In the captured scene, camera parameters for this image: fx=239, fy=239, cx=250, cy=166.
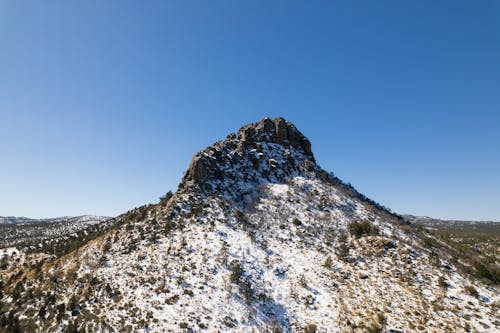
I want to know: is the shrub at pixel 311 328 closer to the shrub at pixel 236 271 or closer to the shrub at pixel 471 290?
the shrub at pixel 236 271

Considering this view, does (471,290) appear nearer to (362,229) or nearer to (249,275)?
(362,229)

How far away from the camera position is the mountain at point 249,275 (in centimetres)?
1669

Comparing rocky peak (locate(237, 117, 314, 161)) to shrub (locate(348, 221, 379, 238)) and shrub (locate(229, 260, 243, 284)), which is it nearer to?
shrub (locate(348, 221, 379, 238))

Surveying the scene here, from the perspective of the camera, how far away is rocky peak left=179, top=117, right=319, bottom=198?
34562 millimetres

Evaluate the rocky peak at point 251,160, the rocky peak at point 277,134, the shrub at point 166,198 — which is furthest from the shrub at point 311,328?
the rocky peak at point 277,134

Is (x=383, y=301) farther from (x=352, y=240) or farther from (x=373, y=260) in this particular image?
(x=352, y=240)

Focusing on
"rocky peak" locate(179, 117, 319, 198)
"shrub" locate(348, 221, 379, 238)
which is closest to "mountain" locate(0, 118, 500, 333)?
"shrub" locate(348, 221, 379, 238)

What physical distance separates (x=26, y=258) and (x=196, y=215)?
25.4m

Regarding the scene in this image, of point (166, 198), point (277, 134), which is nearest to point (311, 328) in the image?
point (166, 198)

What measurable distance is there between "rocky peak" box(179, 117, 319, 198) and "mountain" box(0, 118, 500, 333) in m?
0.52

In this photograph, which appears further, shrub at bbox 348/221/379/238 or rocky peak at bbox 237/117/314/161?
rocky peak at bbox 237/117/314/161

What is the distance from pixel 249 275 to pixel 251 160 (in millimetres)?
22533

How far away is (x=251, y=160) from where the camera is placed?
1612 inches

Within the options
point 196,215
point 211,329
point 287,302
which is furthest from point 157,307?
point 196,215
